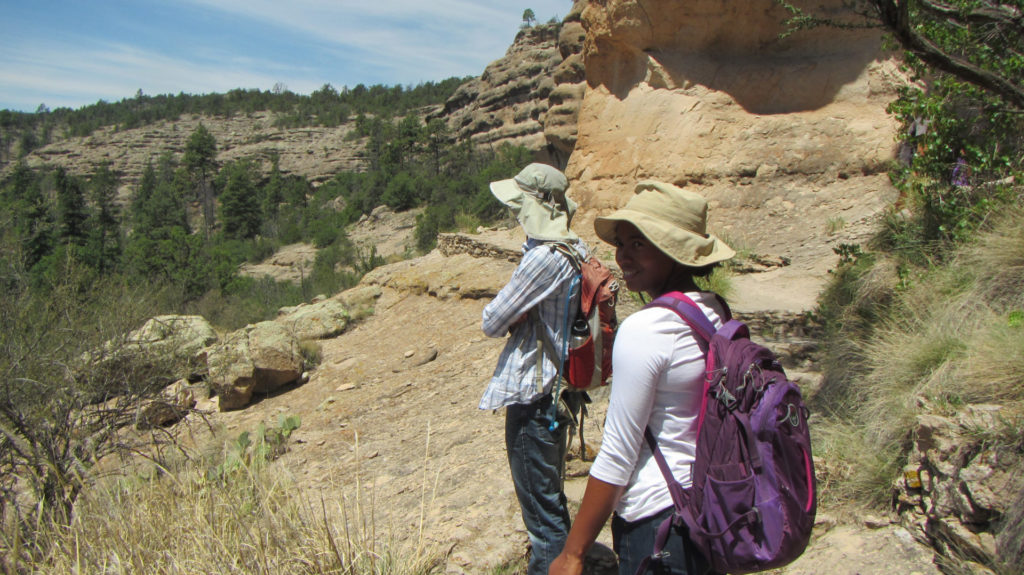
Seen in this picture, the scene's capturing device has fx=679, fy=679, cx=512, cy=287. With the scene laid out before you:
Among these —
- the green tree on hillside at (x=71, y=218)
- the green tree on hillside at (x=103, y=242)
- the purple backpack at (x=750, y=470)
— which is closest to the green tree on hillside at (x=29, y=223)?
the green tree on hillside at (x=71, y=218)

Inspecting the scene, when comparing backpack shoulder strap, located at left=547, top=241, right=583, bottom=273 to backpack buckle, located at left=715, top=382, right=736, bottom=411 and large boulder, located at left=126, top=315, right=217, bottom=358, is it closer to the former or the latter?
backpack buckle, located at left=715, top=382, right=736, bottom=411

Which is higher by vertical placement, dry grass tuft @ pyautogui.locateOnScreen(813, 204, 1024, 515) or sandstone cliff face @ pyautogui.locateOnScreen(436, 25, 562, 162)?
sandstone cliff face @ pyautogui.locateOnScreen(436, 25, 562, 162)

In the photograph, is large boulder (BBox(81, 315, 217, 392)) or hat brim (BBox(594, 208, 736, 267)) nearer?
hat brim (BBox(594, 208, 736, 267))

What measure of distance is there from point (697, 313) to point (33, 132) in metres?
121

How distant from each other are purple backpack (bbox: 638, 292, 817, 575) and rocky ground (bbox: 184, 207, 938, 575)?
1.10 meters

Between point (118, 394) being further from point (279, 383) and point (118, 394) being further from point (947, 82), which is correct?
point (947, 82)

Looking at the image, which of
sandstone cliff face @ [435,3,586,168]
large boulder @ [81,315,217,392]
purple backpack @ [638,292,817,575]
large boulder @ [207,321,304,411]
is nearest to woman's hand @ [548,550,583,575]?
purple backpack @ [638,292,817,575]

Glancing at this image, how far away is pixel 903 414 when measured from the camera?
3.45m

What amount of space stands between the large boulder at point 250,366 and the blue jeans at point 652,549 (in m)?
6.43

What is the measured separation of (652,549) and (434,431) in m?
3.81

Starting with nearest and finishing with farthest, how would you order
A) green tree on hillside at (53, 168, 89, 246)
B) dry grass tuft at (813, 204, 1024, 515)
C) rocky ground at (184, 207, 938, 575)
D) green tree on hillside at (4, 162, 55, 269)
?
rocky ground at (184, 207, 938, 575)
dry grass tuft at (813, 204, 1024, 515)
green tree on hillside at (4, 162, 55, 269)
green tree on hillside at (53, 168, 89, 246)

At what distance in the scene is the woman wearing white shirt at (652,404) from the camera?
1.51 metres

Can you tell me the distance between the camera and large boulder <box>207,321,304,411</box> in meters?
7.21

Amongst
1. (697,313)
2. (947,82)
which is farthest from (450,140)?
(697,313)
